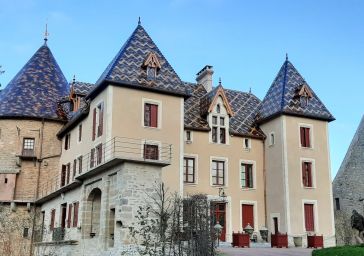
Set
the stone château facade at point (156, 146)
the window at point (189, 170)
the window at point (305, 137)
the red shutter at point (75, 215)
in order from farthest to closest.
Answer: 1. the window at point (305, 137)
2. the window at point (189, 170)
3. the red shutter at point (75, 215)
4. the stone château facade at point (156, 146)

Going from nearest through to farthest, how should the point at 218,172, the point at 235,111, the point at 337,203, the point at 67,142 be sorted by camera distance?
the point at 218,172 → the point at 67,142 → the point at 235,111 → the point at 337,203

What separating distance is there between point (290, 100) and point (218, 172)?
258 inches

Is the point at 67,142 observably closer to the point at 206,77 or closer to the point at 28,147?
the point at 28,147

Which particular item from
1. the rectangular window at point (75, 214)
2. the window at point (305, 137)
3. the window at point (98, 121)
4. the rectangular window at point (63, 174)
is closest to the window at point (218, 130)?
the window at point (305, 137)

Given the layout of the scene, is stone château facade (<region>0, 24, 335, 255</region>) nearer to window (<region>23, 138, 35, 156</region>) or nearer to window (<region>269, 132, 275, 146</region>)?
window (<region>23, 138, 35, 156</region>)

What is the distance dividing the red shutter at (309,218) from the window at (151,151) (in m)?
10.2

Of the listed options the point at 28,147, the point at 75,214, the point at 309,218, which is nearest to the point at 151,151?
the point at 75,214

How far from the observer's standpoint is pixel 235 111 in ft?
107

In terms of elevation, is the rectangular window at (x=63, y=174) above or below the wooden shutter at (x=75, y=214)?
above

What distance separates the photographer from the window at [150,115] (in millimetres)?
25234

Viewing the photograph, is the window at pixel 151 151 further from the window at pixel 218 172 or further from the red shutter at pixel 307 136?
the red shutter at pixel 307 136

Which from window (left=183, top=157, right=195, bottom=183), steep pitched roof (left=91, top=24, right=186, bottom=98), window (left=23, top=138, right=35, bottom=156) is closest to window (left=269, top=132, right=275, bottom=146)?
window (left=183, top=157, right=195, bottom=183)

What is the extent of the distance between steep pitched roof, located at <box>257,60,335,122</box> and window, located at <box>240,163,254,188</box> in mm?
3302

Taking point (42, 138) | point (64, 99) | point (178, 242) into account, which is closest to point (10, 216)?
point (42, 138)
